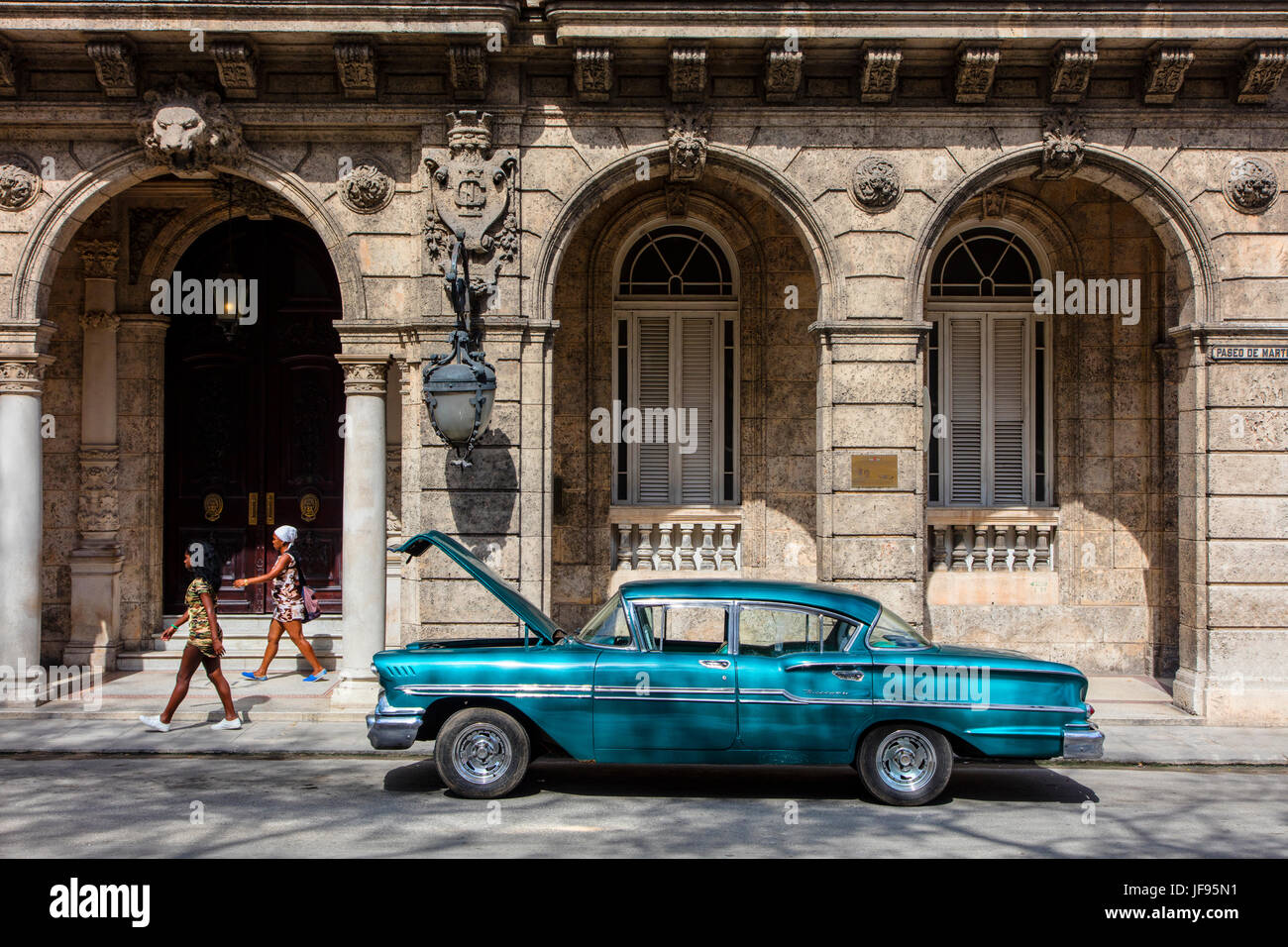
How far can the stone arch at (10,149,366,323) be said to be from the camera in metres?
11.7

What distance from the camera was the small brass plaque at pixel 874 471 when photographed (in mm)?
11703

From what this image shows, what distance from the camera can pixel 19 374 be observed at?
1170cm

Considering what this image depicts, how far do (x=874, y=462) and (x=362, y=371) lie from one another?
5044mm

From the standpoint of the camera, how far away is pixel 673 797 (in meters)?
8.83

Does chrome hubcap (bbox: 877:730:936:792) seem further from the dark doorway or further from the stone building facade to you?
the dark doorway

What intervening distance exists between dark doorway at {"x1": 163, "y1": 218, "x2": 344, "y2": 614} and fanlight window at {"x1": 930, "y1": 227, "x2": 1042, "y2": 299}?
23.4ft

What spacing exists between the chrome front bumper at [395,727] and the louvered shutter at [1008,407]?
7.91 m

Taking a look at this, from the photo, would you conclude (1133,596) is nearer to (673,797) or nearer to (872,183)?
(872,183)

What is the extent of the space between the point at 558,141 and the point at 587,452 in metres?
3.56

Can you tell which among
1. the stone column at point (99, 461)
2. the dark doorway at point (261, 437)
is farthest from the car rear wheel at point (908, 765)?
the stone column at point (99, 461)

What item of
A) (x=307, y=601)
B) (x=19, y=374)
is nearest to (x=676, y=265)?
(x=307, y=601)

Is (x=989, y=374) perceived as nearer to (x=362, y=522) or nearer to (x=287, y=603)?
(x=362, y=522)

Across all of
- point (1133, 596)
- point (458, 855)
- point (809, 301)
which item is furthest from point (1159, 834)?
point (809, 301)

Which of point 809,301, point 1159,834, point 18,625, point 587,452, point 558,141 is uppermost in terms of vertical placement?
point 558,141
